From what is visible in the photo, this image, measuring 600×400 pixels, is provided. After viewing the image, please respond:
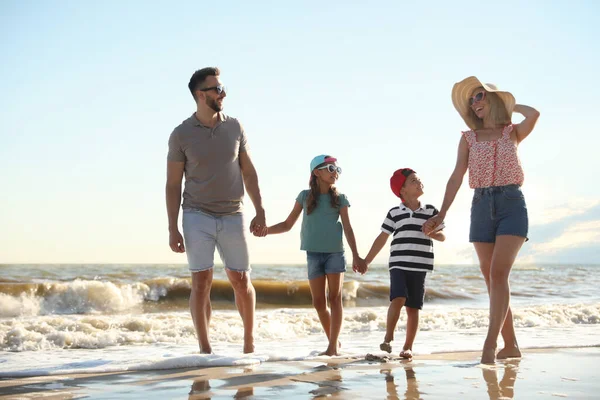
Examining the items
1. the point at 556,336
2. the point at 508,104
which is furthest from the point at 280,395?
the point at 556,336

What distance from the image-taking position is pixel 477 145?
495cm

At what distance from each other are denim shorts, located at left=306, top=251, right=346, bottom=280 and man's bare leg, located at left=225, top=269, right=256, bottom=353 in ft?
1.81

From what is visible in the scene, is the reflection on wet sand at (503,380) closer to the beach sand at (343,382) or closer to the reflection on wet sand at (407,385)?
the beach sand at (343,382)

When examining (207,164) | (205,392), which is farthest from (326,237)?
(205,392)

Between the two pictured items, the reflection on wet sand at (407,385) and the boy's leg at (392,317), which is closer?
the reflection on wet sand at (407,385)

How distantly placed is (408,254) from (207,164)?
1.74 metres

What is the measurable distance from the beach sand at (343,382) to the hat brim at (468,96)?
1791 mm

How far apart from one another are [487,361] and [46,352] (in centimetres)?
475

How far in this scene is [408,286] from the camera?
5.60 meters

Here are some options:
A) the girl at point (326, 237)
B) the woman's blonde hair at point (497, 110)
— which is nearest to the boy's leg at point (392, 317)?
the girl at point (326, 237)

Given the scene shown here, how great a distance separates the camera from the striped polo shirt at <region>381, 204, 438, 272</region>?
18.3 feet

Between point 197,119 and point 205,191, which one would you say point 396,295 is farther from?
point 197,119

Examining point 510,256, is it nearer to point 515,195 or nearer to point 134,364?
point 515,195

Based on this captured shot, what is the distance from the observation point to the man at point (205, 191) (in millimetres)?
5277
